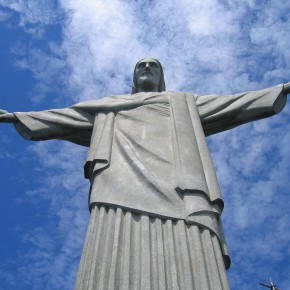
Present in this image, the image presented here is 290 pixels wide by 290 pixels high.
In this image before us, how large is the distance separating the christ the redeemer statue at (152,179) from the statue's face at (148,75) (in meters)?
0.03

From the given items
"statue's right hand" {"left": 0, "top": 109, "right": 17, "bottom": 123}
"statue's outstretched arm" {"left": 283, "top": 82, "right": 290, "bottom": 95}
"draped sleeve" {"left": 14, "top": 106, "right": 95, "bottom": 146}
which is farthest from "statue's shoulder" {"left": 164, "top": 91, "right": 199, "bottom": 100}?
"statue's right hand" {"left": 0, "top": 109, "right": 17, "bottom": 123}

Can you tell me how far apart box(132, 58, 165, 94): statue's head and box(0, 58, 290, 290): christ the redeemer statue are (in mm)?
41

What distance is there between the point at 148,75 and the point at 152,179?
4.05m

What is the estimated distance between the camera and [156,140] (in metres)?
8.91

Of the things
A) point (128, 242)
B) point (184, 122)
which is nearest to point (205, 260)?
point (128, 242)

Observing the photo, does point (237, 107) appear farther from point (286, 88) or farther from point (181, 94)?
point (181, 94)

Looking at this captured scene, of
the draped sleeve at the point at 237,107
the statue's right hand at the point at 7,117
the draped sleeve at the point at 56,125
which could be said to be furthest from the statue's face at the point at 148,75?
the statue's right hand at the point at 7,117

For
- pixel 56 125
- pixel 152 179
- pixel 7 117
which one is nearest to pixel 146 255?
pixel 152 179

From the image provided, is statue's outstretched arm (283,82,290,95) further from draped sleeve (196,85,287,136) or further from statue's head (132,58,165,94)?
statue's head (132,58,165,94)

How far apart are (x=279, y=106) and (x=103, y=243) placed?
4.56 metres

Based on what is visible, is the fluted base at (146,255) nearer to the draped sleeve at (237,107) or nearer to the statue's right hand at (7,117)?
the draped sleeve at (237,107)

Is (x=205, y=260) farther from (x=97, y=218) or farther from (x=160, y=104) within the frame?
(x=160, y=104)

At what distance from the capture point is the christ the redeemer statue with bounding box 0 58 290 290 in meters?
6.71

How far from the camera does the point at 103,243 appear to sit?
709cm
